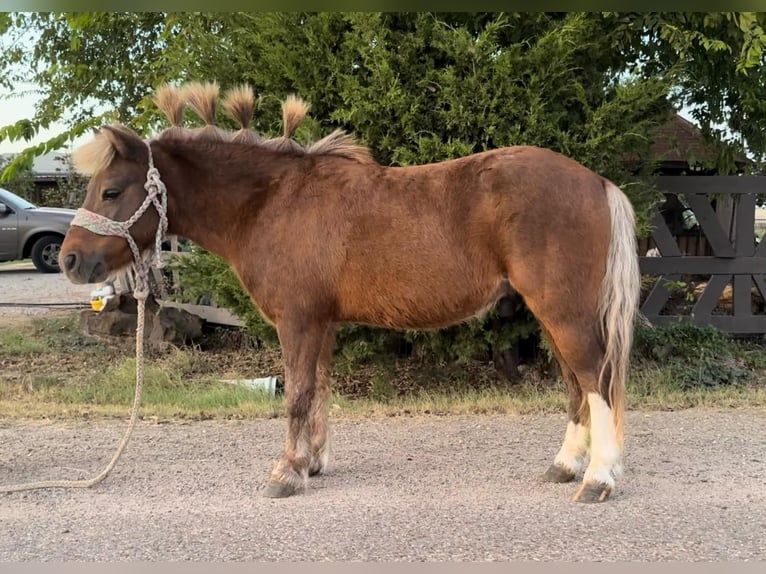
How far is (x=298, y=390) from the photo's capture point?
12.8 feet

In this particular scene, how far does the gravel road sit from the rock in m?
3.74

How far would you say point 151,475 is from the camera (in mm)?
4145

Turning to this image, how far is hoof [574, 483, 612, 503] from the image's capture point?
143 inches

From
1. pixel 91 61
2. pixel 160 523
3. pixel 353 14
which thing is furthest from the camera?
pixel 91 61

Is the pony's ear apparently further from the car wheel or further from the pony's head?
the car wheel

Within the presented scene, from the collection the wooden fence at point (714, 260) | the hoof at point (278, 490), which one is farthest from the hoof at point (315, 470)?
the wooden fence at point (714, 260)

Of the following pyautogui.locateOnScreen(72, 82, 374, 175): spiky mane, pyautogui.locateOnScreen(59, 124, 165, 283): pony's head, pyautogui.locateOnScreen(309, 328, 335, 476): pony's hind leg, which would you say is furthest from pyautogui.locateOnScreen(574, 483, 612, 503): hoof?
pyautogui.locateOnScreen(59, 124, 165, 283): pony's head

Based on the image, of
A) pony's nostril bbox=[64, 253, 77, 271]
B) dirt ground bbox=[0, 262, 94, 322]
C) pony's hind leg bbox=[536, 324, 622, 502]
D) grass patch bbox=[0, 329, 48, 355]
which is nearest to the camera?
pony's hind leg bbox=[536, 324, 622, 502]

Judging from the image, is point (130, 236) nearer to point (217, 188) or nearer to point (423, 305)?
point (217, 188)

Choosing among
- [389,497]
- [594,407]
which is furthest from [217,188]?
[594,407]

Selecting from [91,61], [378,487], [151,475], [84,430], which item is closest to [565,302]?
[378,487]

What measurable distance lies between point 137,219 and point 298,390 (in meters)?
1.35

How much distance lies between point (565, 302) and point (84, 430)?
3906 millimetres

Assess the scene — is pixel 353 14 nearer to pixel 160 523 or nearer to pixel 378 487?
pixel 378 487
